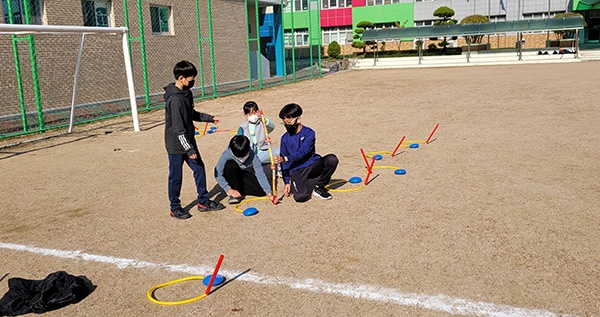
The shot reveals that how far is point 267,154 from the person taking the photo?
253 inches

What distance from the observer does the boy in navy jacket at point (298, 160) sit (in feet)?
18.5

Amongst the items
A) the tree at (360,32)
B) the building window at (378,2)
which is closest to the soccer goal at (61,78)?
the tree at (360,32)

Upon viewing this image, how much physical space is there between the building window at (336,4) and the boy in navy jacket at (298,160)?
4991 centimetres

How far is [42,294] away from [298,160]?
2961mm

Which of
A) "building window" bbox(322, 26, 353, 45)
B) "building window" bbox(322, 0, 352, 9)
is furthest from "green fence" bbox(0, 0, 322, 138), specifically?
"building window" bbox(322, 0, 352, 9)

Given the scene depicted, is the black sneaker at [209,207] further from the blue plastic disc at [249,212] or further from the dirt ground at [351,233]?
the blue plastic disc at [249,212]

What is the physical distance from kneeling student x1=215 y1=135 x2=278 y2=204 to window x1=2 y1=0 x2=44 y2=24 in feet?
31.5

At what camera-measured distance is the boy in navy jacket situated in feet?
18.5

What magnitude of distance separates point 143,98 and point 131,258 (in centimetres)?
1298

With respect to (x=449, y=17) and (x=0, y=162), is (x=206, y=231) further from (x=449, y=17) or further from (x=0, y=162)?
(x=449, y=17)

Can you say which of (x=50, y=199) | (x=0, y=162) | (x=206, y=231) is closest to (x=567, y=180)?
(x=206, y=231)

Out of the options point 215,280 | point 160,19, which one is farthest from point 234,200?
point 160,19

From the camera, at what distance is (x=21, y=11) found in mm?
13273

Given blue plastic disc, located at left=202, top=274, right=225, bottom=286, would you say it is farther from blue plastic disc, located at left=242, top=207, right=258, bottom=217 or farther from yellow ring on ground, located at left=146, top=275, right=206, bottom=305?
blue plastic disc, located at left=242, top=207, right=258, bottom=217
